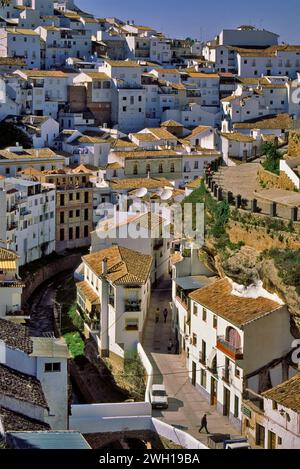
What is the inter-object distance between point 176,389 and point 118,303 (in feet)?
8.21

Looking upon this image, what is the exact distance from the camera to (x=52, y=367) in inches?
483

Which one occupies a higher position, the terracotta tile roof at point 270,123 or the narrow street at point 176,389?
the terracotta tile roof at point 270,123

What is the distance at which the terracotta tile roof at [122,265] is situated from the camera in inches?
647

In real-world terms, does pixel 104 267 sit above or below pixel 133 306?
above

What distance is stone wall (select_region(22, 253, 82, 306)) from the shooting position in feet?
74.1

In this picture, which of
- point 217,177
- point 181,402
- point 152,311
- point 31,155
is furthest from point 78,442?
point 31,155

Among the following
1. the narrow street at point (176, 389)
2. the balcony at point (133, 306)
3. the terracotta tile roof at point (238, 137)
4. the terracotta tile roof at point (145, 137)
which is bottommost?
the narrow street at point (176, 389)

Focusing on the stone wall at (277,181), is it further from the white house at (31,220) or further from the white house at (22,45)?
A: the white house at (22,45)

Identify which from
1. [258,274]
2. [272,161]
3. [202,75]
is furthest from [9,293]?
[202,75]

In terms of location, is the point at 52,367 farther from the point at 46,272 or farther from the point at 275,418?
the point at 46,272

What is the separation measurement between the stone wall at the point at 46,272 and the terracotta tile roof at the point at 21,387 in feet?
31.4

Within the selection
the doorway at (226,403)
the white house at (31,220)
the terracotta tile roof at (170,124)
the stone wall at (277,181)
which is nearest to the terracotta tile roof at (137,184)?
the white house at (31,220)

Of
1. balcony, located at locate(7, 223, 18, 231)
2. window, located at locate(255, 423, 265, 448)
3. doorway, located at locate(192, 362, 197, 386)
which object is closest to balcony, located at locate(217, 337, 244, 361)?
doorway, located at locate(192, 362, 197, 386)

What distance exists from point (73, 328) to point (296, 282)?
665 centimetres
